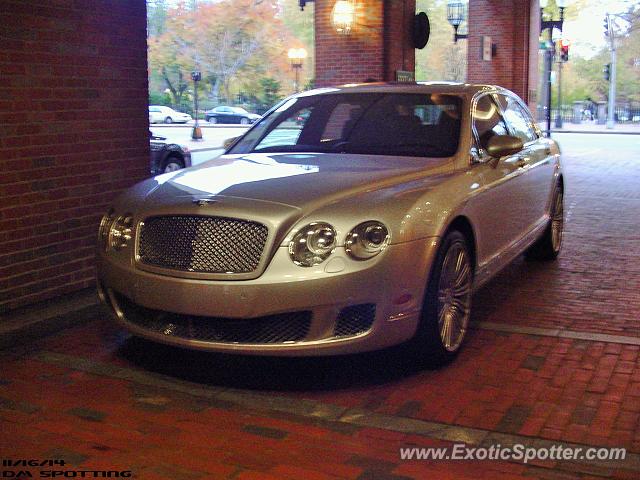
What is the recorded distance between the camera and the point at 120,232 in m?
4.87

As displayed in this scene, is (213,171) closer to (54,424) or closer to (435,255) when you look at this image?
(435,255)

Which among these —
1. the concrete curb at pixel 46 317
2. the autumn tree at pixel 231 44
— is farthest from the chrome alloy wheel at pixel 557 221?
the autumn tree at pixel 231 44

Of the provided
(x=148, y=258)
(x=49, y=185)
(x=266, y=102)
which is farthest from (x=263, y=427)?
(x=266, y=102)

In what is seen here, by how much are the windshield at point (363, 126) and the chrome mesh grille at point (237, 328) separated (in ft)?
5.49

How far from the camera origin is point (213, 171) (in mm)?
5316

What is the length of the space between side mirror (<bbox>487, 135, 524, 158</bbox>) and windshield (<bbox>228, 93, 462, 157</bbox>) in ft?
0.77

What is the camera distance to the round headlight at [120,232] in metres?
4.83

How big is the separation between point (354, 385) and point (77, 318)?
7.17 feet

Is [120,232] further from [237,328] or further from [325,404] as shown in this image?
[325,404]

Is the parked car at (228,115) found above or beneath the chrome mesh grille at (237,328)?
above


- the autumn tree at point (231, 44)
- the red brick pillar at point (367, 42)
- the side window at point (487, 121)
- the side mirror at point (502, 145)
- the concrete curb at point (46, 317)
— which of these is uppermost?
the autumn tree at point (231, 44)

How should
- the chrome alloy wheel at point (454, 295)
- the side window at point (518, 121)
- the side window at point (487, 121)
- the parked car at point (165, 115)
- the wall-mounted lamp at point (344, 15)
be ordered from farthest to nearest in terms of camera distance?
the parked car at point (165, 115) → the wall-mounted lamp at point (344, 15) → the side window at point (518, 121) → the side window at point (487, 121) → the chrome alloy wheel at point (454, 295)

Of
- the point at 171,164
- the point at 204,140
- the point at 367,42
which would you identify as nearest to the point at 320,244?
the point at 367,42

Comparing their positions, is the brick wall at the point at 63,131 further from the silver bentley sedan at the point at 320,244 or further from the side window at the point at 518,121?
the side window at the point at 518,121
